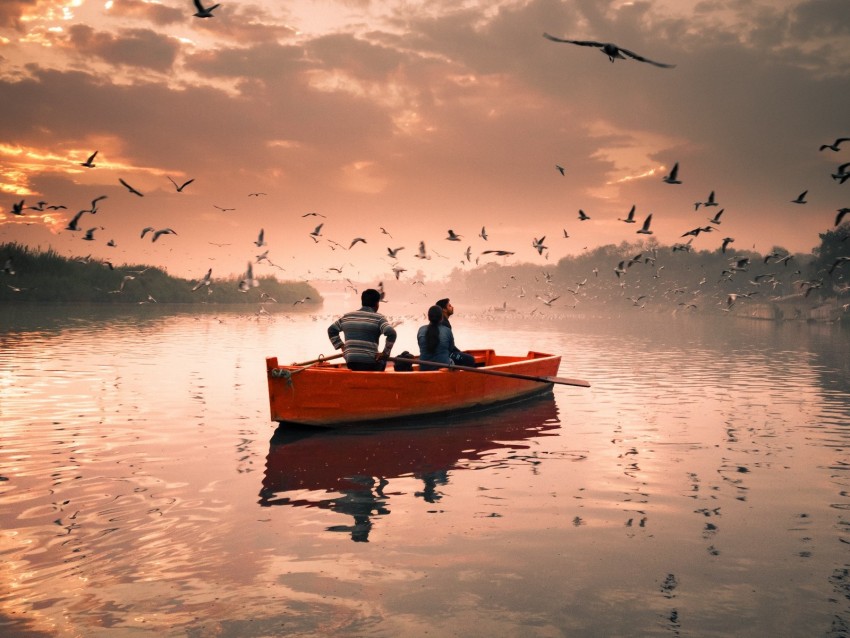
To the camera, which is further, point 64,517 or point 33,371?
point 33,371

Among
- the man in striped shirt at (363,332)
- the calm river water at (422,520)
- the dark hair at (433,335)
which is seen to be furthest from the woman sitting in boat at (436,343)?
the man in striped shirt at (363,332)

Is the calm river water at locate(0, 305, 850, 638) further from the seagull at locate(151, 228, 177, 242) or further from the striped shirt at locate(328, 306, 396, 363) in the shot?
the seagull at locate(151, 228, 177, 242)

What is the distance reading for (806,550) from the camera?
291 inches

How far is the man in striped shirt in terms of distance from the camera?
13.1 m

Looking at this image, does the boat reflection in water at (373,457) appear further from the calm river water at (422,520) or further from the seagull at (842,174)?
the seagull at (842,174)

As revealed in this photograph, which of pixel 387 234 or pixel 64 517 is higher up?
pixel 387 234

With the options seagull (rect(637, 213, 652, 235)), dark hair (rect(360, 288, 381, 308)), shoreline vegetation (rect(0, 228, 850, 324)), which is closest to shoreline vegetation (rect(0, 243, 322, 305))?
shoreline vegetation (rect(0, 228, 850, 324))

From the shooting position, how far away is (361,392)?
13180mm

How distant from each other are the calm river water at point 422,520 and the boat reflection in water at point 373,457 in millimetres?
60

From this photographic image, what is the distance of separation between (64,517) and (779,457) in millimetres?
11614

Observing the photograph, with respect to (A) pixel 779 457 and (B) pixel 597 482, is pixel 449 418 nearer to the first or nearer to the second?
(B) pixel 597 482

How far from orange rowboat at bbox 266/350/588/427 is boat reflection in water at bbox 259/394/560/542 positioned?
0.35 m

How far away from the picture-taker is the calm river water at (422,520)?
570 centimetres

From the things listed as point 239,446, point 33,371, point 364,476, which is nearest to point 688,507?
point 364,476
